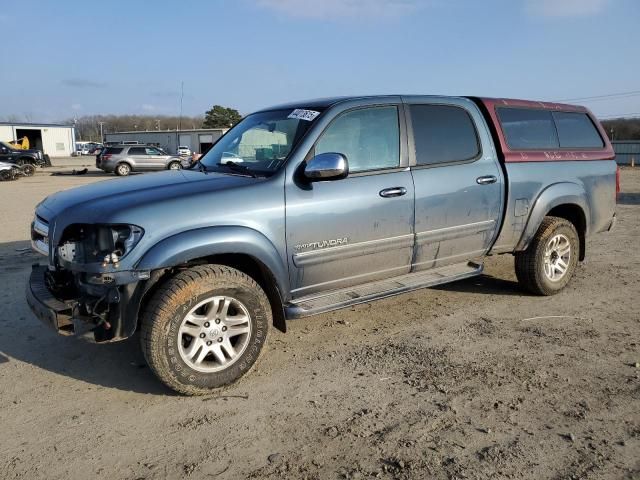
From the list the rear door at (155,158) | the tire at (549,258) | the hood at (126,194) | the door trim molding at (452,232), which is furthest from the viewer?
the rear door at (155,158)

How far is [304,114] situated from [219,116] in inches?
2919

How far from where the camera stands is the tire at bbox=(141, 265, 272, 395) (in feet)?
10.6

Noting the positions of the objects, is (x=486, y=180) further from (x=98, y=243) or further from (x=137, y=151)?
(x=137, y=151)

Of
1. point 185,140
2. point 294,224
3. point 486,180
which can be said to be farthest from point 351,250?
point 185,140

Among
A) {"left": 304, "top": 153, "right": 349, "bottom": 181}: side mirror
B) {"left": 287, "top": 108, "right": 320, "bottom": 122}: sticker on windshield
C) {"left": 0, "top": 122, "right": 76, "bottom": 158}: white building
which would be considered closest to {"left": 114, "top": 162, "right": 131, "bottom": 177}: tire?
{"left": 287, "top": 108, "right": 320, "bottom": 122}: sticker on windshield

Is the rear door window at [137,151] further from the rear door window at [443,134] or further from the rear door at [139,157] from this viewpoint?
the rear door window at [443,134]

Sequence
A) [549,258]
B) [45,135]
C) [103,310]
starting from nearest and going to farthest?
[103,310]
[549,258]
[45,135]

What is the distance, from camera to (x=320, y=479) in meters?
2.54

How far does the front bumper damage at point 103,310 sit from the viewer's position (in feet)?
10.3

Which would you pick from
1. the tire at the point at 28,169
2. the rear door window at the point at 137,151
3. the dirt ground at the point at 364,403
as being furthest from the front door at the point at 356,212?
the tire at the point at 28,169

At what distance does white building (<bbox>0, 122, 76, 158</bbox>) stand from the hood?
63.6 metres

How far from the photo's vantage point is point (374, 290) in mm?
4070

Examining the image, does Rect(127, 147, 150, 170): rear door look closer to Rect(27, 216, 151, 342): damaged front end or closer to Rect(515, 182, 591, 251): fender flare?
Rect(515, 182, 591, 251): fender flare

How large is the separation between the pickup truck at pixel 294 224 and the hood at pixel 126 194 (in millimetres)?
18
